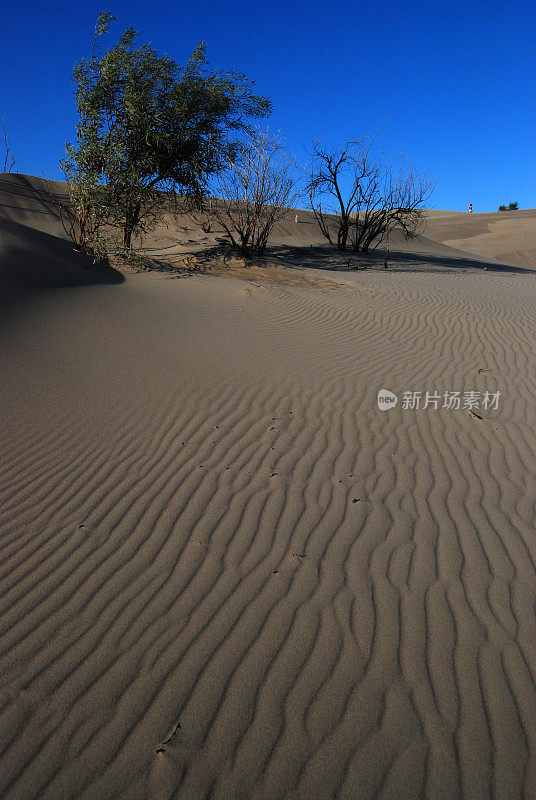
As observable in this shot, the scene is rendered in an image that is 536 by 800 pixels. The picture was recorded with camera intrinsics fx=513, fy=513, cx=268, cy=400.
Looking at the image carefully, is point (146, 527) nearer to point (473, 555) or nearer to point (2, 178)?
point (473, 555)

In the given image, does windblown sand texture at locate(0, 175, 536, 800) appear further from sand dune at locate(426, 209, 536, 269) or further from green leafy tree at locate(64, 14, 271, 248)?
sand dune at locate(426, 209, 536, 269)

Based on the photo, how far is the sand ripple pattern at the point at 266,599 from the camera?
2086 mm

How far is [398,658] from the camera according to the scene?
99.3 inches

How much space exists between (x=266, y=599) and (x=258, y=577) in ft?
0.59

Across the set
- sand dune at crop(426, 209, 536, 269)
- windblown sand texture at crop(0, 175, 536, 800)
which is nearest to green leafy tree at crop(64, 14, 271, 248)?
windblown sand texture at crop(0, 175, 536, 800)

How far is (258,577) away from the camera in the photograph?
302cm

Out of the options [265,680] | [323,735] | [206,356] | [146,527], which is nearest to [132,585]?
[146,527]

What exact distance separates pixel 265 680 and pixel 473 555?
161cm

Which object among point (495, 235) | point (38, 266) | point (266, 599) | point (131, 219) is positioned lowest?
point (266, 599)

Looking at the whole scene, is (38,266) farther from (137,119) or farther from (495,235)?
(495,235)

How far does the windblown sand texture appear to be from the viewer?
210 cm

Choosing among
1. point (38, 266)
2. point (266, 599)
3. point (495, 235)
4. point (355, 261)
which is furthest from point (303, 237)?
point (266, 599)

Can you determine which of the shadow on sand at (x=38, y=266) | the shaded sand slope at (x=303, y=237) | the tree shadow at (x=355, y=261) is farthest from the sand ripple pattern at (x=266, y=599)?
the tree shadow at (x=355, y=261)

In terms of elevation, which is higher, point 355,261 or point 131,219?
point 131,219
